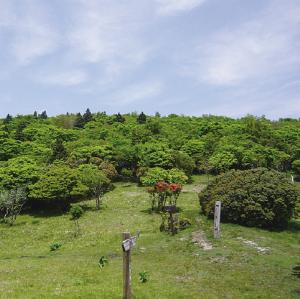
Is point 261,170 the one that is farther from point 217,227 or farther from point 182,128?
point 182,128

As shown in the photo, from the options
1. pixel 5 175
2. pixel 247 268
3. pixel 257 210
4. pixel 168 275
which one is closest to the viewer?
pixel 168 275

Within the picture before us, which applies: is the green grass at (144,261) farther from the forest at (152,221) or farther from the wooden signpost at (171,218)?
the wooden signpost at (171,218)

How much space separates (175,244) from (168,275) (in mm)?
9872

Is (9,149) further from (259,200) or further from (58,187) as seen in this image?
(259,200)

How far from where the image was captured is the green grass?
→ 2117 centimetres

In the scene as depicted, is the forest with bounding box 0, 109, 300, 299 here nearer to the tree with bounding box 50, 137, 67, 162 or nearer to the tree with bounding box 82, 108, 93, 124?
the tree with bounding box 50, 137, 67, 162

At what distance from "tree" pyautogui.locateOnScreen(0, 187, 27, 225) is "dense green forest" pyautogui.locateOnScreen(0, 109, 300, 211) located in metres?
1.64

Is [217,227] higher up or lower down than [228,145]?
lower down

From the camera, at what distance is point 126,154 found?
76.9 m

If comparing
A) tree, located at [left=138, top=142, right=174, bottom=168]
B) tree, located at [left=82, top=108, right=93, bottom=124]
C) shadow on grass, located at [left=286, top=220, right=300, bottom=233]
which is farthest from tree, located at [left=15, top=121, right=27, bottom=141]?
shadow on grass, located at [left=286, top=220, right=300, bottom=233]

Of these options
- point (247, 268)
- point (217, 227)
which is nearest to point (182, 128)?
point (217, 227)

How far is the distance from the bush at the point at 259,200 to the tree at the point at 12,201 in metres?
27.0

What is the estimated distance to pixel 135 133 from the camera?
90.9 meters

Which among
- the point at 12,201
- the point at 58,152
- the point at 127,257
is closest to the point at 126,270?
the point at 127,257
